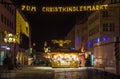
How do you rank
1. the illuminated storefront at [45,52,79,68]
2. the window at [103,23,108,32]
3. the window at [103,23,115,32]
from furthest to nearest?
1. the window at [103,23,108,32]
2. the window at [103,23,115,32]
3. the illuminated storefront at [45,52,79,68]

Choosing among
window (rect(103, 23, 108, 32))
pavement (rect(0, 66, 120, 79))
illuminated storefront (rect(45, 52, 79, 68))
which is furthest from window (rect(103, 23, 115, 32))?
pavement (rect(0, 66, 120, 79))

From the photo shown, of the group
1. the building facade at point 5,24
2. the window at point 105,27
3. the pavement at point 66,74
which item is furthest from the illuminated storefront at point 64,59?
the pavement at point 66,74

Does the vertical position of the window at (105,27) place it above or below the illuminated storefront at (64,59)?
above

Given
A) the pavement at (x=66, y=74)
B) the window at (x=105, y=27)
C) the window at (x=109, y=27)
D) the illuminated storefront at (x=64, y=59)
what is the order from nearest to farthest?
the pavement at (x=66, y=74) → the illuminated storefront at (x=64, y=59) → the window at (x=109, y=27) → the window at (x=105, y=27)

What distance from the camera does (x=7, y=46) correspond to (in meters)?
62.6

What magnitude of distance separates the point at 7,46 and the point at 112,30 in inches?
889

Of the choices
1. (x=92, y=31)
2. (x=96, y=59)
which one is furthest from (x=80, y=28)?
(x=96, y=59)

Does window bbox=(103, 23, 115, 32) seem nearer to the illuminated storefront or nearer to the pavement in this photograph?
the illuminated storefront

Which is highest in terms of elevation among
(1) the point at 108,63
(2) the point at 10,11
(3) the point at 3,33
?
(2) the point at 10,11

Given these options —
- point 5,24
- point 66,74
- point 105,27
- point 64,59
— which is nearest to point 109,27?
point 105,27

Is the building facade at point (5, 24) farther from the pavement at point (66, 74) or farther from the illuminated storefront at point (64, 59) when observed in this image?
the pavement at point (66, 74)

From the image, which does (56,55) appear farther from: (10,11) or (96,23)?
(96,23)

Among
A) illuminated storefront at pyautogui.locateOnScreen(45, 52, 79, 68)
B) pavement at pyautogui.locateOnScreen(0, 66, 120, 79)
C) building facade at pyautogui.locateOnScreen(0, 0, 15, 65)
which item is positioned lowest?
pavement at pyautogui.locateOnScreen(0, 66, 120, 79)

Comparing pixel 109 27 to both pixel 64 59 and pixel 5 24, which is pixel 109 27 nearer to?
pixel 64 59
